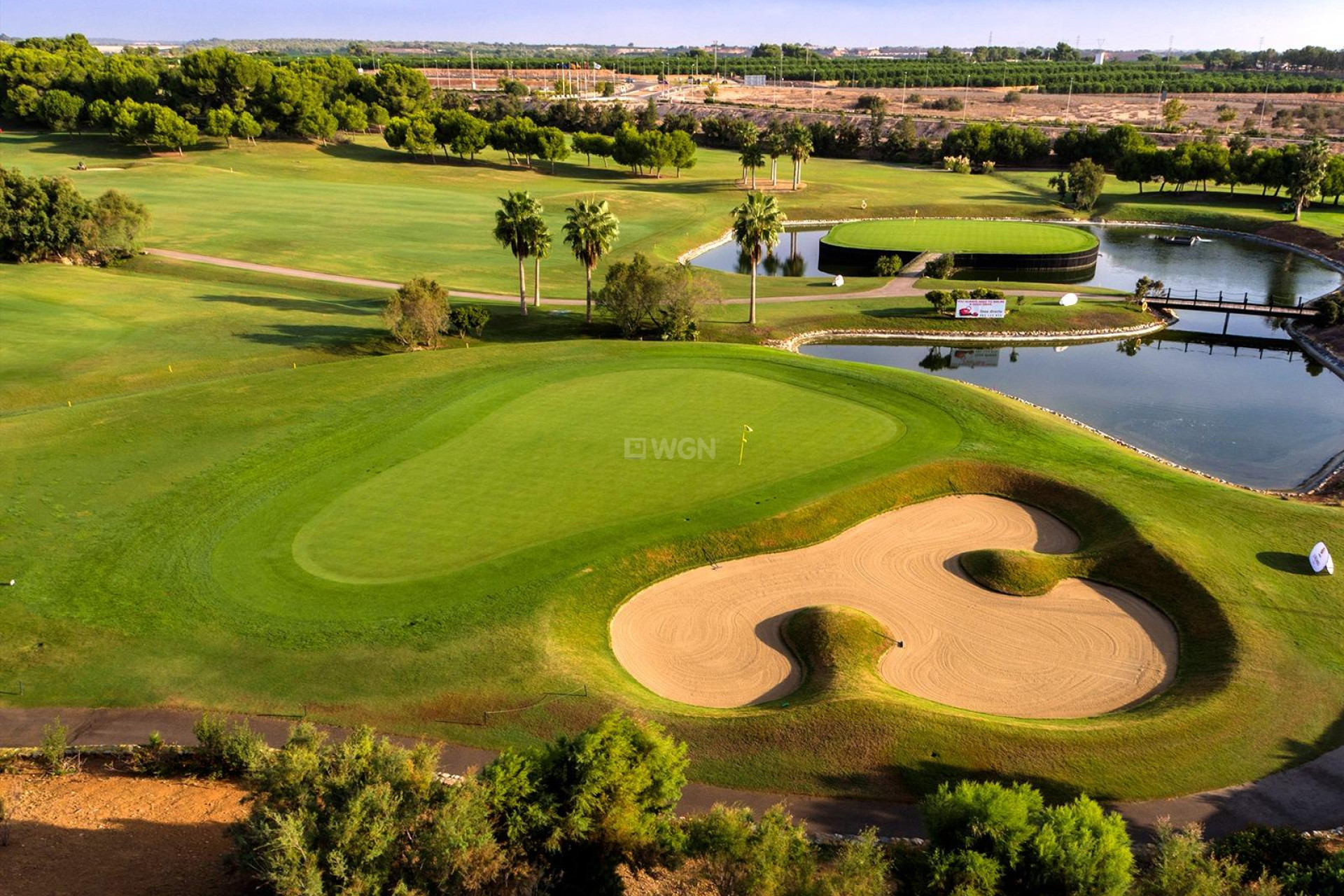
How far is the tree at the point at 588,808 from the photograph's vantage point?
2038cm

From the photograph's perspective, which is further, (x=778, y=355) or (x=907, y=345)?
(x=907, y=345)

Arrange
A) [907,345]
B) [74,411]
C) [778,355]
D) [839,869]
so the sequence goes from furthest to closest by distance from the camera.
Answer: [907,345] → [778,355] → [74,411] → [839,869]

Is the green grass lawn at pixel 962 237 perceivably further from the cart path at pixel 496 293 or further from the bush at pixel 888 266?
the cart path at pixel 496 293

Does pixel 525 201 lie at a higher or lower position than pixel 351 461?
higher

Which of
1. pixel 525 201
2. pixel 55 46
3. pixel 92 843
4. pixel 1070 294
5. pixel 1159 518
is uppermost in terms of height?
pixel 55 46

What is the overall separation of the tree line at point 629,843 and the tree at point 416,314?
4357 cm

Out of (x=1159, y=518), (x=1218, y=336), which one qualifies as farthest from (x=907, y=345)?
(x=1159, y=518)

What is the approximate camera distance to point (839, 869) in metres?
19.4

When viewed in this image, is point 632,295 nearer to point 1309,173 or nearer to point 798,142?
point 798,142

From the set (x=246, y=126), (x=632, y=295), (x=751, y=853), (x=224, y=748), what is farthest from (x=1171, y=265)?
(x=246, y=126)

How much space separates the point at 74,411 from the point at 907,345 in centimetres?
5692

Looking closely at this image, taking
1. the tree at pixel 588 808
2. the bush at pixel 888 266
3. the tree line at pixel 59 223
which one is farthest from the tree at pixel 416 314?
the bush at pixel 888 266

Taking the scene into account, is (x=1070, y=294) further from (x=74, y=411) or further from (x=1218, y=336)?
(x=74, y=411)

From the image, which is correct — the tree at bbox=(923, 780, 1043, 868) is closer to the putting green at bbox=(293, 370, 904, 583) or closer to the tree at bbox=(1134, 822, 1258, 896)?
the tree at bbox=(1134, 822, 1258, 896)
